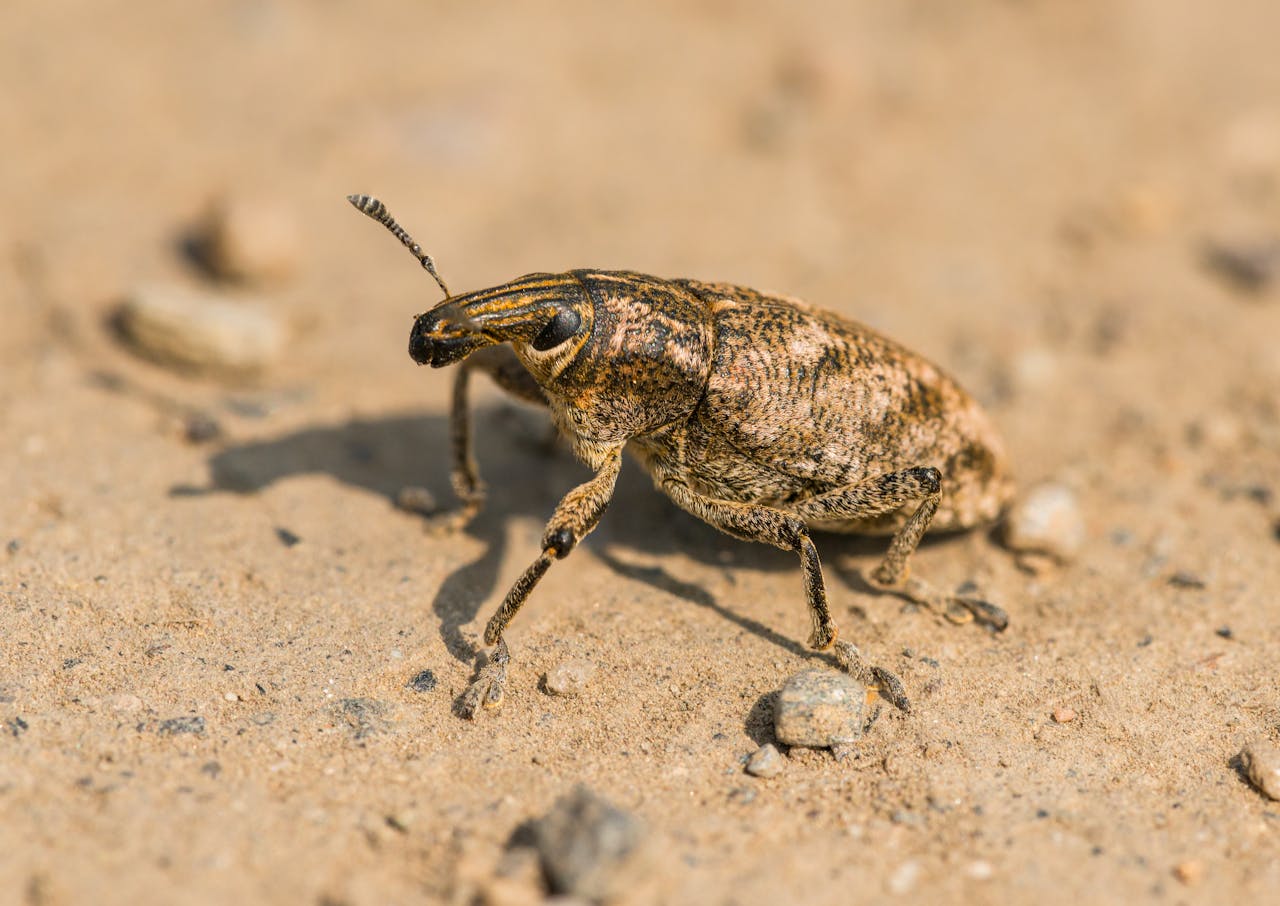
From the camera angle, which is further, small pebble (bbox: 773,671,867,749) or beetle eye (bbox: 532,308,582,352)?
beetle eye (bbox: 532,308,582,352)

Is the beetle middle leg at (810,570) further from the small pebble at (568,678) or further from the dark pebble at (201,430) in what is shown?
the dark pebble at (201,430)

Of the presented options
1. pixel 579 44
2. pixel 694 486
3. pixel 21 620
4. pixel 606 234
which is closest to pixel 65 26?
pixel 579 44

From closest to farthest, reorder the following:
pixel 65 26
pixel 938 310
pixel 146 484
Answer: pixel 146 484 → pixel 938 310 → pixel 65 26

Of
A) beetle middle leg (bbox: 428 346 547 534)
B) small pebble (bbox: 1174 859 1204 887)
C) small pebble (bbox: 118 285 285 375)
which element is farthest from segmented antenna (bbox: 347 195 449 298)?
small pebble (bbox: 1174 859 1204 887)

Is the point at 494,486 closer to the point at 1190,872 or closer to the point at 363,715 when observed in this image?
the point at 363,715

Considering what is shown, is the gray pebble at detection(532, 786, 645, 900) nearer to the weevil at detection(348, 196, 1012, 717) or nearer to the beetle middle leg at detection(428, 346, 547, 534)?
the weevil at detection(348, 196, 1012, 717)

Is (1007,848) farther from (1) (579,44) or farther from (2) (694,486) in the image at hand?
(1) (579,44)
